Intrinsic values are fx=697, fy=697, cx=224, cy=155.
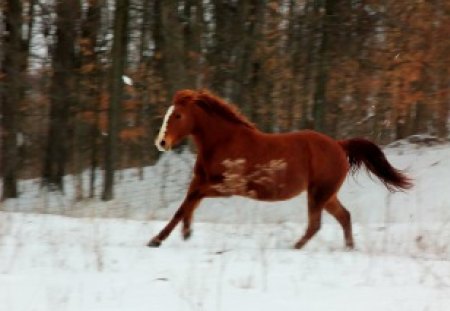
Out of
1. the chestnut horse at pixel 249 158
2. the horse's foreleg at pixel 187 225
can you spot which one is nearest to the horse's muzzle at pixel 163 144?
the chestnut horse at pixel 249 158

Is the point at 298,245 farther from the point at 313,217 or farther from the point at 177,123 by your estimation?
the point at 177,123

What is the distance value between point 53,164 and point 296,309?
15.1m

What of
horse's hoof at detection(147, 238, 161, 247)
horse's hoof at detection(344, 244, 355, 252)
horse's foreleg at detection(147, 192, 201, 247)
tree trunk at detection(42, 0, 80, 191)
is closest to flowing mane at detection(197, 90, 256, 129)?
horse's foreleg at detection(147, 192, 201, 247)

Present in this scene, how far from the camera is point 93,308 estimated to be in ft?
14.0

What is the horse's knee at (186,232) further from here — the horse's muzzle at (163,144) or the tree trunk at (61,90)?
the tree trunk at (61,90)

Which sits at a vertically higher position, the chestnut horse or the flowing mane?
the flowing mane

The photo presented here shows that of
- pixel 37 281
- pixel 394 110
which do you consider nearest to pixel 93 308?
pixel 37 281

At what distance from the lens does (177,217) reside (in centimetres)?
708

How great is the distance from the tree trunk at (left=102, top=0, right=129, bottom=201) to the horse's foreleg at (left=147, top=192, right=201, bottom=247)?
9.51 m

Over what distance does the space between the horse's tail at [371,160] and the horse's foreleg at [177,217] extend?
196cm

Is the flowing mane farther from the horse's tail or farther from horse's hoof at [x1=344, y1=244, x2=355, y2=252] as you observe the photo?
horse's hoof at [x1=344, y1=244, x2=355, y2=252]

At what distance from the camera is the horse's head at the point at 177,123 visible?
7.29m

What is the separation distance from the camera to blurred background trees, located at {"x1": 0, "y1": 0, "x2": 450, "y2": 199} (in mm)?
16219

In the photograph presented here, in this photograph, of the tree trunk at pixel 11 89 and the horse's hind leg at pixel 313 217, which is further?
the tree trunk at pixel 11 89
